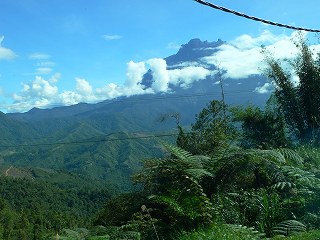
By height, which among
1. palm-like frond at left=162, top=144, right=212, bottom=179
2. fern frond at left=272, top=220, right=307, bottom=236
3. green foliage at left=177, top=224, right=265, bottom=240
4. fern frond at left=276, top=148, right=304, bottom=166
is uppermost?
palm-like frond at left=162, top=144, right=212, bottom=179

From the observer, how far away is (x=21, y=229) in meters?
86.9

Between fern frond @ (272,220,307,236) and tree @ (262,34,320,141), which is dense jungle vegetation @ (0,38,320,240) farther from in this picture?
tree @ (262,34,320,141)

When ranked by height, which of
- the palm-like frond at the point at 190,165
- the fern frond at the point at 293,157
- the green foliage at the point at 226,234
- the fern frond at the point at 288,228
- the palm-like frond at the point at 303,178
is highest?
the palm-like frond at the point at 190,165

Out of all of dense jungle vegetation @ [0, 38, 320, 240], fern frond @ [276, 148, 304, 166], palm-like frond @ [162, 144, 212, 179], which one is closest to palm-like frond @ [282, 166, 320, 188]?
dense jungle vegetation @ [0, 38, 320, 240]

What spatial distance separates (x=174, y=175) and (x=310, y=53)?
864 inches

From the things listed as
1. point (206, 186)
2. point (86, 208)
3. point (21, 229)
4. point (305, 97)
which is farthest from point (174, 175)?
point (86, 208)

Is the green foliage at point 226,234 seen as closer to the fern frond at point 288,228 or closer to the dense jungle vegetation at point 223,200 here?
the dense jungle vegetation at point 223,200

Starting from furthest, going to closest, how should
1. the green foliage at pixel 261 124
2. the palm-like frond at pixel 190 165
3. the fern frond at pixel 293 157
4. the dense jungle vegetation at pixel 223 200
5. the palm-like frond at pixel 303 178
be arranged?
the green foliage at pixel 261 124 → the fern frond at pixel 293 157 → the palm-like frond at pixel 303 178 → the palm-like frond at pixel 190 165 → the dense jungle vegetation at pixel 223 200

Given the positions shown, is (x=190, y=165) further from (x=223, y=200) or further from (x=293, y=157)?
(x=293, y=157)

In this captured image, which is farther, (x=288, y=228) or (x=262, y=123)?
(x=262, y=123)

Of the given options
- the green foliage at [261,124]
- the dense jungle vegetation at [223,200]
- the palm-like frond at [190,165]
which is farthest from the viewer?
the green foliage at [261,124]

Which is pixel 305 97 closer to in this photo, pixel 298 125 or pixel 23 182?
pixel 298 125

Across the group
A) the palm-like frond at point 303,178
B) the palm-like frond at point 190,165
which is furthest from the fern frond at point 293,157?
the palm-like frond at point 190,165

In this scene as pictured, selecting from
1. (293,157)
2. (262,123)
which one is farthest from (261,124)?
(293,157)
